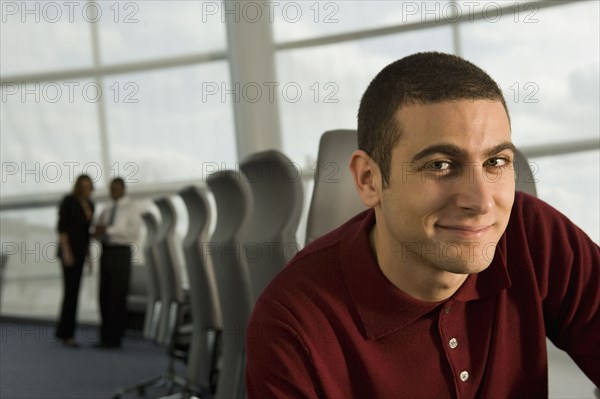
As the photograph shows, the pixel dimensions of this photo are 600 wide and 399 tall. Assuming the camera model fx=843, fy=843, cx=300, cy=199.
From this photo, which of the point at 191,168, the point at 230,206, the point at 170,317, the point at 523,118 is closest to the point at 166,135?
the point at 191,168

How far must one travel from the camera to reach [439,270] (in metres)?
1.31

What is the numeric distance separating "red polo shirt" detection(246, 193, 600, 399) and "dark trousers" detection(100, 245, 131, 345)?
5.43 m

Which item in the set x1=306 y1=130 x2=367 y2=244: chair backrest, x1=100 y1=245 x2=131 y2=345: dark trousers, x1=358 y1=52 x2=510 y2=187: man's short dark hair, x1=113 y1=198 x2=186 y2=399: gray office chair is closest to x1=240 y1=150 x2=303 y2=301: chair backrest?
x1=306 y1=130 x2=367 y2=244: chair backrest

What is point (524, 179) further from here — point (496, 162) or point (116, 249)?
point (116, 249)

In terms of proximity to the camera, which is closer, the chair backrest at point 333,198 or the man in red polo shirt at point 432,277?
the man in red polo shirt at point 432,277

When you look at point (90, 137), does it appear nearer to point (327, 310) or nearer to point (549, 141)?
point (549, 141)

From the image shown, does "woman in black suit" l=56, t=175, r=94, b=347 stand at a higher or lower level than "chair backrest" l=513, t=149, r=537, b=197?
lower

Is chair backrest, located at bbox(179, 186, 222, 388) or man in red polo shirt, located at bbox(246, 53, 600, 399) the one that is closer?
man in red polo shirt, located at bbox(246, 53, 600, 399)

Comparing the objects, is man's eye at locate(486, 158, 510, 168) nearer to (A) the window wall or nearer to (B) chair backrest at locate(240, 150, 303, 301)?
(B) chair backrest at locate(240, 150, 303, 301)

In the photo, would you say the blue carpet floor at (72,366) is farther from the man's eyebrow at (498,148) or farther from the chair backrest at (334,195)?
the man's eyebrow at (498,148)

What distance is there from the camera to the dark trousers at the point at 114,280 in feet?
22.0

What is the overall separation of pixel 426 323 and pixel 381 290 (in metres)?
0.09

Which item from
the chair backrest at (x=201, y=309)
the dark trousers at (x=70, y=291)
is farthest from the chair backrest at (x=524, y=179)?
the dark trousers at (x=70, y=291)

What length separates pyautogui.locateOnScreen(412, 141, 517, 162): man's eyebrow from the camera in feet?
3.97
